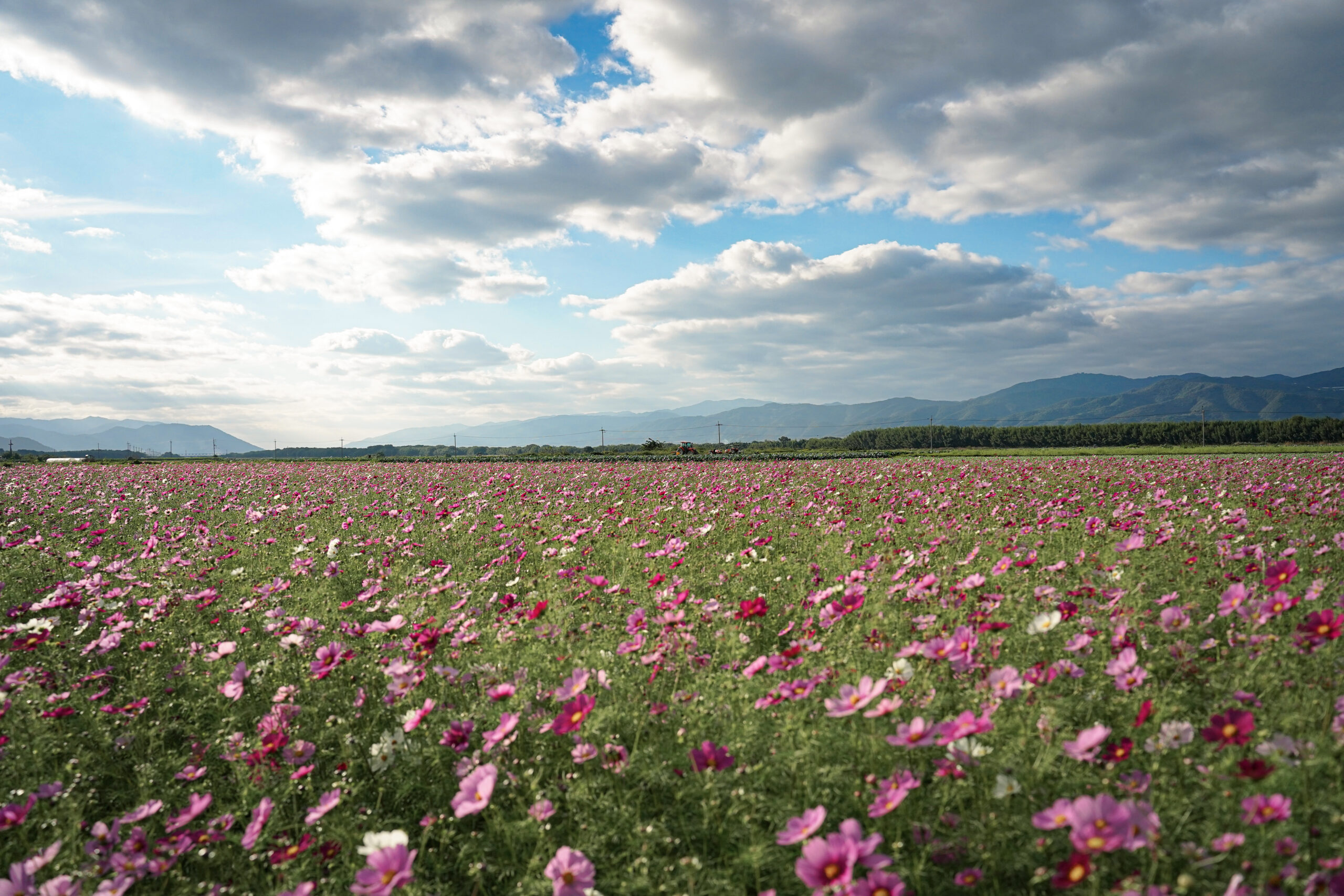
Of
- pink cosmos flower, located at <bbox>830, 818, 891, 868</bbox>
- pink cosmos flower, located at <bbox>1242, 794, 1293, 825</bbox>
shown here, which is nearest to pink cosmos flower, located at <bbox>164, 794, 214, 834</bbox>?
pink cosmos flower, located at <bbox>830, 818, 891, 868</bbox>

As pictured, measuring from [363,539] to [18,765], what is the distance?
15.7 ft

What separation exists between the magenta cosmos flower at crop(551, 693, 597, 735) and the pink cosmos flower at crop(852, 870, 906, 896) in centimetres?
111

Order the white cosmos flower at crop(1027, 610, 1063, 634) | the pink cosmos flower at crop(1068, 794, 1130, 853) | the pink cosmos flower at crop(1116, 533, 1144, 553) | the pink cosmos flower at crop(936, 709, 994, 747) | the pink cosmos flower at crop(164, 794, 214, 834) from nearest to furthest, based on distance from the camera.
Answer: the pink cosmos flower at crop(1068, 794, 1130, 853), the pink cosmos flower at crop(936, 709, 994, 747), the pink cosmos flower at crop(164, 794, 214, 834), the white cosmos flower at crop(1027, 610, 1063, 634), the pink cosmos flower at crop(1116, 533, 1144, 553)

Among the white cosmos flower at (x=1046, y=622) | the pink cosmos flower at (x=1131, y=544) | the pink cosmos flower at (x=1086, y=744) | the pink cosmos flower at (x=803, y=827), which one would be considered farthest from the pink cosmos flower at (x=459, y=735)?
the pink cosmos flower at (x=1131, y=544)

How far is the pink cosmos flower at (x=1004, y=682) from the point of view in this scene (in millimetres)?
2412

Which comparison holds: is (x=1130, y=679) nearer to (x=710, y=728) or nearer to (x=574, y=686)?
(x=710, y=728)

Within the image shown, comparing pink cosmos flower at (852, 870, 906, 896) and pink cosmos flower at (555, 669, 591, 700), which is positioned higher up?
pink cosmos flower at (555, 669, 591, 700)

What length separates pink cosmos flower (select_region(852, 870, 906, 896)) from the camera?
1.62m

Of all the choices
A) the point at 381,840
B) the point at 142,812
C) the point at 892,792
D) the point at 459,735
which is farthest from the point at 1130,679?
the point at 142,812

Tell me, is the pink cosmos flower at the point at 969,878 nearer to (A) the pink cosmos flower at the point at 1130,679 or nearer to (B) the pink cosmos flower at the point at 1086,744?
(B) the pink cosmos flower at the point at 1086,744

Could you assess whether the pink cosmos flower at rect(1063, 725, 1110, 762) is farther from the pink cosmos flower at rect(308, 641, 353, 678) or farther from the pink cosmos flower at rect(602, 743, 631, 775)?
the pink cosmos flower at rect(308, 641, 353, 678)

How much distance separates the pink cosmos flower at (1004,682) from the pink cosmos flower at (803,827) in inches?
37.2

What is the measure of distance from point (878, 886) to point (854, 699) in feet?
2.55

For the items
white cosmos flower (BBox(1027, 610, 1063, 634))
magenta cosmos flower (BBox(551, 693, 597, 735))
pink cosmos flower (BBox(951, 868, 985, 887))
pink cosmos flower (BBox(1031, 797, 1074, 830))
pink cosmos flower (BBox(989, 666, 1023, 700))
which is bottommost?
pink cosmos flower (BBox(951, 868, 985, 887))
